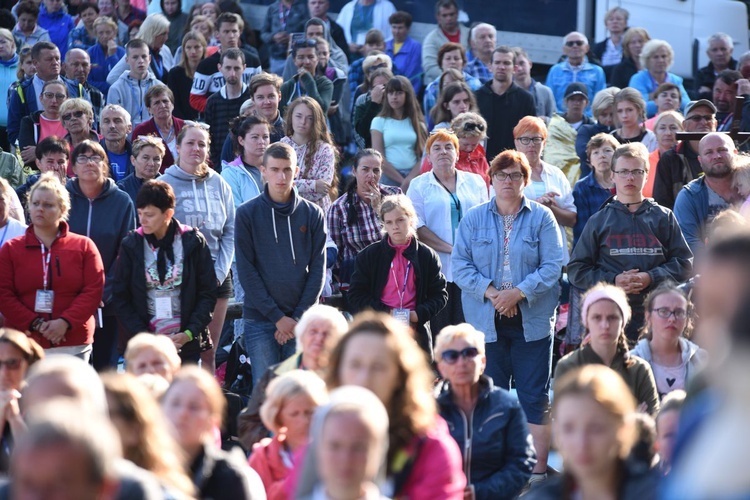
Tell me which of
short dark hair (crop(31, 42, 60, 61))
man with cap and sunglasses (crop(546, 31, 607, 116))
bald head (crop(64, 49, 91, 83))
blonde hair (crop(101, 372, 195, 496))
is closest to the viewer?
blonde hair (crop(101, 372, 195, 496))

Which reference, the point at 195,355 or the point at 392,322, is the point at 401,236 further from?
the point at 392,322

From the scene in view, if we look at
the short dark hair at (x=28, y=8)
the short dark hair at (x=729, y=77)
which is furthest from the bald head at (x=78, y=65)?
the short dark hair at (x=729, y=77)

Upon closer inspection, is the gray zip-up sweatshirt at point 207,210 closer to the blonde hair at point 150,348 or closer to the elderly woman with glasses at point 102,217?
the elderly woman with glasses at point 102,217

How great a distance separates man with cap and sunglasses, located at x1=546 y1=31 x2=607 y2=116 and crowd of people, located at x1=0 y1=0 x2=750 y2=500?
0.03m

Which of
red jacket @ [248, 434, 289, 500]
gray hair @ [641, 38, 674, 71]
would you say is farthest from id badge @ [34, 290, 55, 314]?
gray hair @ [641, 38, 674, 71]

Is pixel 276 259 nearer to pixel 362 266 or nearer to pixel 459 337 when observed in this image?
pixel 362 266

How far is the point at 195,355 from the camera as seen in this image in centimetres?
754

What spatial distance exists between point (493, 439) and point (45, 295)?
3.01m

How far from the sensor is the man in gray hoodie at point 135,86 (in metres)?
11.1

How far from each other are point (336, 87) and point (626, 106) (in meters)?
3.17

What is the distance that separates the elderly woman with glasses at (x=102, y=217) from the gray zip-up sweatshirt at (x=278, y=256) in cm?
79

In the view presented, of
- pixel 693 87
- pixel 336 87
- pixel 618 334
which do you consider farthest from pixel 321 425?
pixel 693 87

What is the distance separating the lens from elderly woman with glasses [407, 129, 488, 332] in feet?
28.6

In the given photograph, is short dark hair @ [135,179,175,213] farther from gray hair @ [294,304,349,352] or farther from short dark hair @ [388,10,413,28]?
short dark hair @ [388,10,413,28]
